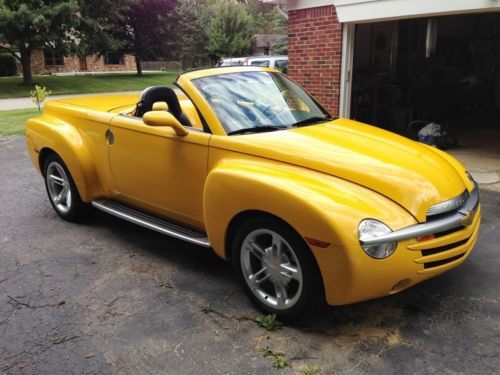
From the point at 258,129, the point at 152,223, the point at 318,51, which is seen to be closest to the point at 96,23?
the point at 318,51

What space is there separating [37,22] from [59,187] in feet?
64.7

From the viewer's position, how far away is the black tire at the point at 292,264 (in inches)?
111

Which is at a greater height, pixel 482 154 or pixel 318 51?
pixel 318 51

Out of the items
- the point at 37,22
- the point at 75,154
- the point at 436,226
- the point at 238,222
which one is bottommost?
the point at 238,222

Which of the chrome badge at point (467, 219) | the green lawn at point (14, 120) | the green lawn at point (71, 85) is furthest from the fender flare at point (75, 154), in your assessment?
the green lawn at point (71, 85)

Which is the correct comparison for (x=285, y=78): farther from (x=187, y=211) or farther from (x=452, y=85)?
(x=452, y=85)

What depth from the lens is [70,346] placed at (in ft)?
9.60

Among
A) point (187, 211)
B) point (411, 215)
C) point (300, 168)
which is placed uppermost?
point (300, 168)

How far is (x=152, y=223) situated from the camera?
396 centimetres

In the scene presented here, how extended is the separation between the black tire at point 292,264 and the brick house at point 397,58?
16.8 ft

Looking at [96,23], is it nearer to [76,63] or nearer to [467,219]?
[76,63]

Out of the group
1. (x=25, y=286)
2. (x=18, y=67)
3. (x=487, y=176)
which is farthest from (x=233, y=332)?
(x=18, y=67)

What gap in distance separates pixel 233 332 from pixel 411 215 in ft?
4.38

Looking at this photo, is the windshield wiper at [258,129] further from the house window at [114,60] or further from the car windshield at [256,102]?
Answer: the house window at [114,60]
